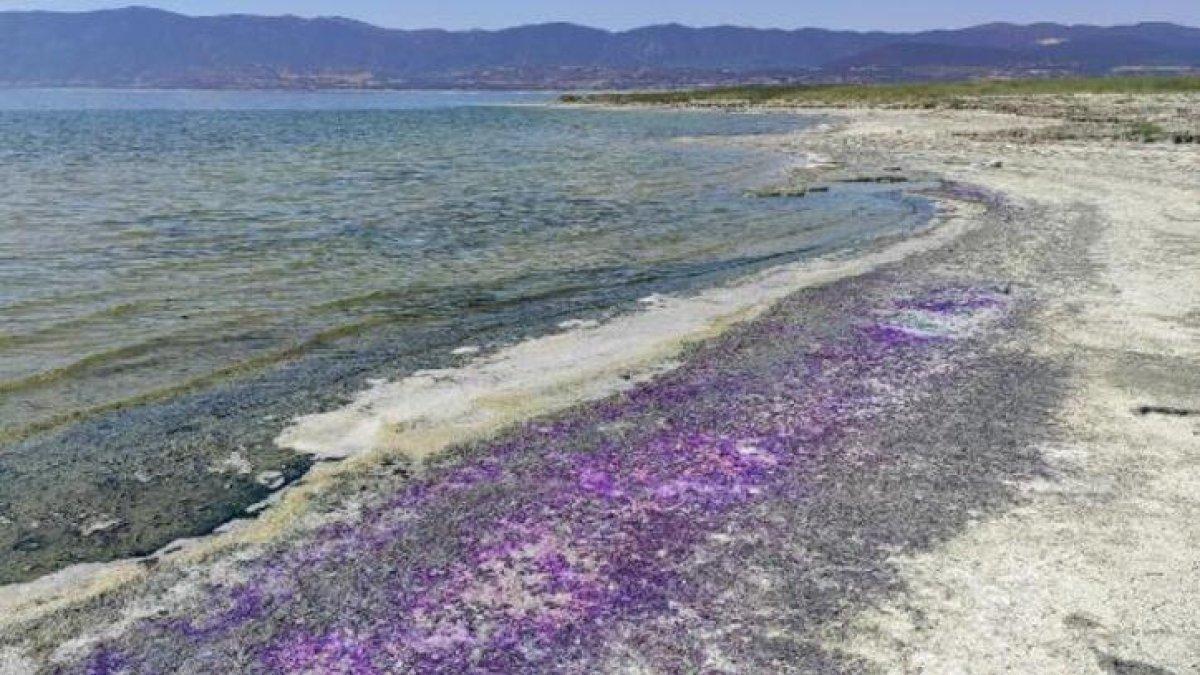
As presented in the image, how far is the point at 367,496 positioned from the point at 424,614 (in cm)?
253

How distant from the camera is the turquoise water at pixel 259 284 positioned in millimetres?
10727

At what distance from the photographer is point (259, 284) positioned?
21.2 metres

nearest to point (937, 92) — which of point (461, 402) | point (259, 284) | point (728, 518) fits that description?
point (259, 284)

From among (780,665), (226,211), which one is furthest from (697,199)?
(780,665)

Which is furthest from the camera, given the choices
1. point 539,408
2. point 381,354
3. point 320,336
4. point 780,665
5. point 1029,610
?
point 320,336

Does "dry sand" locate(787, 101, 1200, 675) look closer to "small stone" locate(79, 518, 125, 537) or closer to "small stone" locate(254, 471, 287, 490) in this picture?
"small stone" locate(254, 471, 287, 490)

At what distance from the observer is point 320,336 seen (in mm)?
16969

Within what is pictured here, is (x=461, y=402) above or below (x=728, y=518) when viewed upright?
below

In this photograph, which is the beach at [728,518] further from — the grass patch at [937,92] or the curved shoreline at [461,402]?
the grass patch at [937,92]

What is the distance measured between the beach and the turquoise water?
1059mm

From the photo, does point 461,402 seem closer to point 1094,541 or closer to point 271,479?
point 271,479

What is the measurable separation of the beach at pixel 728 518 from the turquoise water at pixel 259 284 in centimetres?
106

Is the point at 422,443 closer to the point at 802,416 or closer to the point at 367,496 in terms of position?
the point at 367,496

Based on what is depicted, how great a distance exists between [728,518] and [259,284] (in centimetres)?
1490
